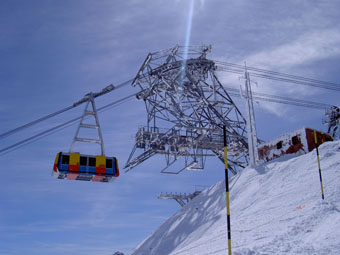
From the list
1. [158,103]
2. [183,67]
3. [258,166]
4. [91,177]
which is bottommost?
[91,177]

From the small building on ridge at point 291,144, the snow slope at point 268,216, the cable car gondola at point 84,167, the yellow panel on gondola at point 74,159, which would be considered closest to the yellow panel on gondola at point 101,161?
the cable car gondola at point 84,167

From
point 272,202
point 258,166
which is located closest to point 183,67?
point 258,166

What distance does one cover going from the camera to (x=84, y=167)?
3198 centimetres

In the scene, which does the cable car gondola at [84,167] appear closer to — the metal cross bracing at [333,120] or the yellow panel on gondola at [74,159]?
the yellow panel on gondola at [74,159]

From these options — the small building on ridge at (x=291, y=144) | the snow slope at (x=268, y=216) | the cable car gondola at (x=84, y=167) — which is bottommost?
the snow slope at (x=268, y=216)

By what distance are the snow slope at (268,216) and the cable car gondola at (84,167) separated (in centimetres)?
849

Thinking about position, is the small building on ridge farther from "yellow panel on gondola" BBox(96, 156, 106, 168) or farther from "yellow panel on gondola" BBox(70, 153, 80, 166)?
"yellow panel on gondola" BBox(70, 153, 80, 166)

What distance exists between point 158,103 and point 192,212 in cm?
1812

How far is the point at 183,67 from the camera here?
53.7 meters

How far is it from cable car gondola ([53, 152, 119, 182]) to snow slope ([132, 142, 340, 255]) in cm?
849

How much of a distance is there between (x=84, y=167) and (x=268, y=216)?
15.4m

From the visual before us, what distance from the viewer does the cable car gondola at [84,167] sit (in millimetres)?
31516

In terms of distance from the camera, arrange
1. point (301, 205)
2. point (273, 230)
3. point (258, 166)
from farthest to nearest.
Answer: point (258, 166)
point (301, 205)
point (273, 230)

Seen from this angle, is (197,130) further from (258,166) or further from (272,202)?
(272,202)
